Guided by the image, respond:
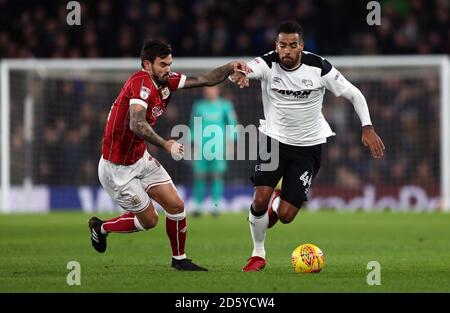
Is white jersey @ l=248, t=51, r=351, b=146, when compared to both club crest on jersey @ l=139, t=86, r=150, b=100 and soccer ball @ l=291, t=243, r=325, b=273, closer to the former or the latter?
club crest on jersey @ l=139, t=86, r=150, b=100

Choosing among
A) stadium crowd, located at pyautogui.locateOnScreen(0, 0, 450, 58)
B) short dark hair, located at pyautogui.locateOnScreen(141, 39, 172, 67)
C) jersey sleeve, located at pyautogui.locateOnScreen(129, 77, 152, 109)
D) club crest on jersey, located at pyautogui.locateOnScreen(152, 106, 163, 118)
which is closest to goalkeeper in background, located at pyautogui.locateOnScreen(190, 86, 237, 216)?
stadium crowd, located at pyautogui.locateOnScreen(0, 0, 450, 58)

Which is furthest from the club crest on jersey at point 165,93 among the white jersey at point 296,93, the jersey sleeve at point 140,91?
the white jersey at point 296,93

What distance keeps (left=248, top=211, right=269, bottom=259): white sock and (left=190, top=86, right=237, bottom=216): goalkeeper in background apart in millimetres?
7368

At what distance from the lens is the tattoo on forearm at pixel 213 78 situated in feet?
32.4

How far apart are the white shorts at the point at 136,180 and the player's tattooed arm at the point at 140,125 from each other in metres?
0.71

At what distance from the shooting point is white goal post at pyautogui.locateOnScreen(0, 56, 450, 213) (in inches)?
796

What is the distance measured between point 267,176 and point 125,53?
45.2 ft

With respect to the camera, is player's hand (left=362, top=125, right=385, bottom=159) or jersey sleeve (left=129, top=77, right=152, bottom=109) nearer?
jersey sleeve (left=129, top=77, right=152, bottom=109)

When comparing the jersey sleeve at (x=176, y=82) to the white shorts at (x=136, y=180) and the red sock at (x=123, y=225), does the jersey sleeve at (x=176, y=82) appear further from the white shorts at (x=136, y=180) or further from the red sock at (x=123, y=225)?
the red sock at (x=123, y=225)

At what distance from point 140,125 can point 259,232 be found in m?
1.65

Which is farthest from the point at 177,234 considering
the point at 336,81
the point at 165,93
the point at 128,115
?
the point at 336,81
